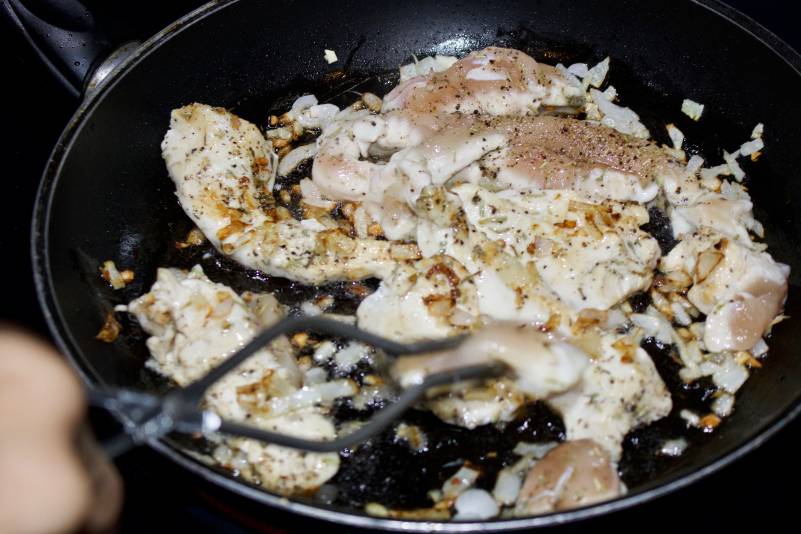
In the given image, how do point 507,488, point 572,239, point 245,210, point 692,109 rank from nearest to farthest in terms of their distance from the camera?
point 507,488, point 572,239, point 245,210, point 692,109

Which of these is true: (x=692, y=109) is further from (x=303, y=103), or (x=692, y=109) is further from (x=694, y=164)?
(x=303, y=103)

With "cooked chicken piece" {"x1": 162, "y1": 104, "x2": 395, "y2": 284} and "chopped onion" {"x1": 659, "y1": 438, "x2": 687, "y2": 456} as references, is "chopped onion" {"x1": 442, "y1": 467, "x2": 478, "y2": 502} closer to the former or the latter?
"chopped onion" {"x1": 659, "y1": 438, "x2": 687, "y2": 456}

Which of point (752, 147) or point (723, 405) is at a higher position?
point (752, 147)

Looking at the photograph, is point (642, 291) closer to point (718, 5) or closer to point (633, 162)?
point (633, 162)

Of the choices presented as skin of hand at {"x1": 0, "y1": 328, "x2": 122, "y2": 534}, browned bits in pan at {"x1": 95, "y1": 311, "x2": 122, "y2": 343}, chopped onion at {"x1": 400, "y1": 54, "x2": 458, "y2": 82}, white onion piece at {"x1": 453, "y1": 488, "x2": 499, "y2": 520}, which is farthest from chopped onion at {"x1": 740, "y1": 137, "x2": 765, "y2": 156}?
skin of hand at {"x1": 0, "y1": 328, "x2": 122, "y2": 534}

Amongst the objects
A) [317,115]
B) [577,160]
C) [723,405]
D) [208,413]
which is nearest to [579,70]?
[577,160]

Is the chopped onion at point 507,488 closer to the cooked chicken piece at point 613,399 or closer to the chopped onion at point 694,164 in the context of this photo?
the cooked chicken piece at point 613,399

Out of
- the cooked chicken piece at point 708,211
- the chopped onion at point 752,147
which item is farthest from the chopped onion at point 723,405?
the chopped onion at point 752,147
